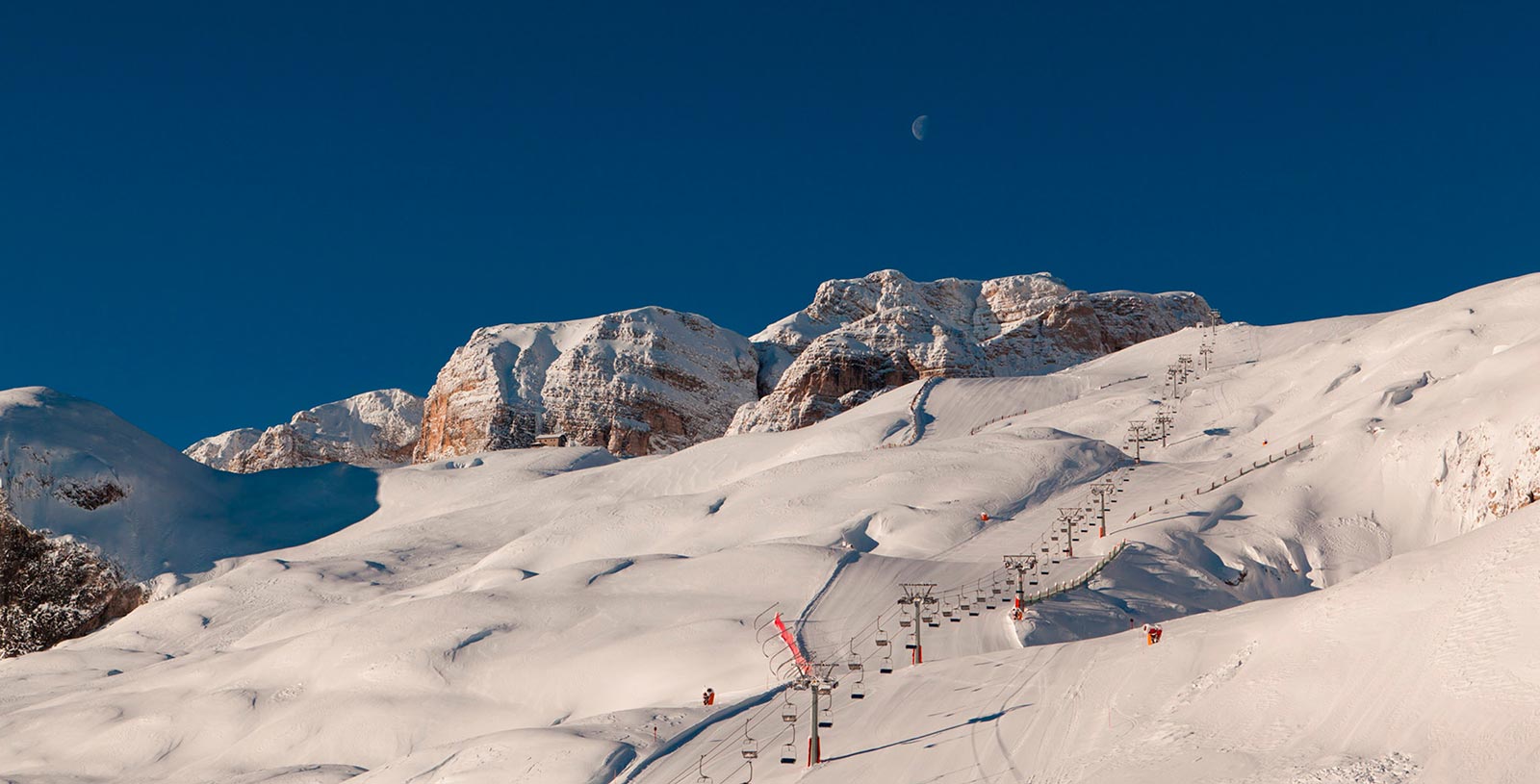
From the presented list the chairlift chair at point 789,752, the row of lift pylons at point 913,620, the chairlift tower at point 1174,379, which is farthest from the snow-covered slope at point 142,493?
the chairlift chair at point 789,752

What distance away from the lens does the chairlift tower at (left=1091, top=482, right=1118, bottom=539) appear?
70125mm

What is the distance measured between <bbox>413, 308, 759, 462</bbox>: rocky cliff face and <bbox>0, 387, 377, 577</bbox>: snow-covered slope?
202 ft

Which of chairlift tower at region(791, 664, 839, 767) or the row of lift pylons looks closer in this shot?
chairlift tower at region(791, 664, 839, 767)

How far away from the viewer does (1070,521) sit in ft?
218

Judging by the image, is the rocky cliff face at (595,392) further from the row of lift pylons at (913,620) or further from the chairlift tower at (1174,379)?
the row of lift pylons at (913,620)

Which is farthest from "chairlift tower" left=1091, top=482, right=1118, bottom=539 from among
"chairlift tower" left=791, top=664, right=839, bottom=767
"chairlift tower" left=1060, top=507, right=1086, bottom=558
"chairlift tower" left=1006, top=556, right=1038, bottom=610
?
"chairlift tower" left=791, top=664, right=839, bottom=767

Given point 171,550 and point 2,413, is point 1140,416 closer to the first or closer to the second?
point 171,550

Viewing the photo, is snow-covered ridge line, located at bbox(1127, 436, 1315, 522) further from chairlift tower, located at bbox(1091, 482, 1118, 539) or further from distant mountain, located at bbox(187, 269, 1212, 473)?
distant mountain, located at bbox(187, 269, 1212, 473)

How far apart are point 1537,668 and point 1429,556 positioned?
6.92m

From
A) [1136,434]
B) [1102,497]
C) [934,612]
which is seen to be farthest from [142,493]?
[1136,434]

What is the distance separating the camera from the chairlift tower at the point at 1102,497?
70125 millimetres

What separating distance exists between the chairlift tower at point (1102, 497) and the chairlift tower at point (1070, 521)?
1.04 metres

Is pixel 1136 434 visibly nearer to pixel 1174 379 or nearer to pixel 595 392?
pixel 1174 379

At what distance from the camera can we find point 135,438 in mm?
107250
